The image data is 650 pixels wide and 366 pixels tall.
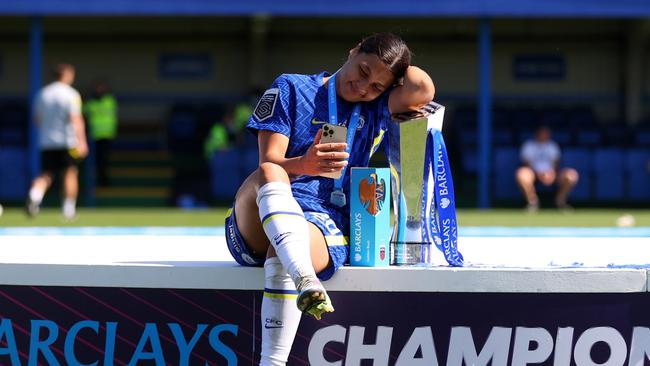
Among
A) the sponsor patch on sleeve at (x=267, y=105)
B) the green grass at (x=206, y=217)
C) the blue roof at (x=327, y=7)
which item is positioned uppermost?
the blue roof at (x=327, y=7)

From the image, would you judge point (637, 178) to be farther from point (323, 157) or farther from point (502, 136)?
point (323, 157)

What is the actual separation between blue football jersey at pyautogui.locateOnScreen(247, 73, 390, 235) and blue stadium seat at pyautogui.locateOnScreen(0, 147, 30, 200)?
1252cm

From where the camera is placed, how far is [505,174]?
15.9 meters

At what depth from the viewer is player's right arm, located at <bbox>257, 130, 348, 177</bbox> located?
3.47 m

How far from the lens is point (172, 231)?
31.5ft

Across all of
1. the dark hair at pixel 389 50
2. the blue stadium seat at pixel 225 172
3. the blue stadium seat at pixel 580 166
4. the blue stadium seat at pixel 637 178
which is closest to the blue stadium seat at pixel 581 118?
the blue stadium seat at pixel 580 166

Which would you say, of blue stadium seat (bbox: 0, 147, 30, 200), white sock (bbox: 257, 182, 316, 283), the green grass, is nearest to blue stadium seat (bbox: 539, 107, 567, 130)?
the green grass

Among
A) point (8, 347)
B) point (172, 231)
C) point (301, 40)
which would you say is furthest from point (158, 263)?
point (301, 40)

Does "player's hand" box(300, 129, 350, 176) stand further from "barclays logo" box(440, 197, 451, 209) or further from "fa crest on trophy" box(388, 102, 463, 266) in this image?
"barclays logo" box(440, 197, 451, 209)

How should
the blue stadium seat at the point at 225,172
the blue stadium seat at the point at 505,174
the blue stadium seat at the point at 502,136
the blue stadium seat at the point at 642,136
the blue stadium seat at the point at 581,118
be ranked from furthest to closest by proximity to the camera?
the blue stadium seat at the point at 581,118 → the blue stadium seat at the point at 502,136 → the blue stadium seat at the point at 642,136 → the blue stadium seat at the point at 505,174 → the blue stadium seat at the point at 225,172

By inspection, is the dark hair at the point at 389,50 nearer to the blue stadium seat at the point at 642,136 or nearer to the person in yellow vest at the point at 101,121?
the person in yellow vest at the point at 101,121

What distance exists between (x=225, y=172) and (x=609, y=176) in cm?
542

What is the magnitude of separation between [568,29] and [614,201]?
504 cm

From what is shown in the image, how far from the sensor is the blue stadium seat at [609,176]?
15.7m
